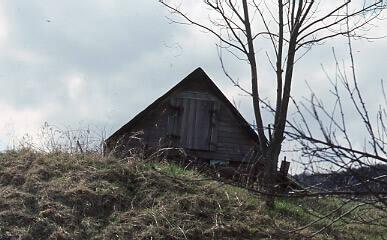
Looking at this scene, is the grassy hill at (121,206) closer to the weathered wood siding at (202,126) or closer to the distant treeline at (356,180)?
the distant treeline at (356,180)

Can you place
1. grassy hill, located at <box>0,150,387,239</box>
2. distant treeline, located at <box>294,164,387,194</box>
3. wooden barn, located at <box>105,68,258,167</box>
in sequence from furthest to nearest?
wooden barn, located at <box>105,68,258,167</box>, grassy hill, located at <box>0,150,387,239</box>, distant treeline, located at <box>294,164,387,194</box>

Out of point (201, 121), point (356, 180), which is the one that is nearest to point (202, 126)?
point (201, 121)

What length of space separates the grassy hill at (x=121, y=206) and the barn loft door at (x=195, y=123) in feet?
32.3

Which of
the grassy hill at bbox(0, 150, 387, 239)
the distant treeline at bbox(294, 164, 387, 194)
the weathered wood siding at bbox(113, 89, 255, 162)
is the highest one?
the weathered wood siding at bbox(113, 89, 255, 162)

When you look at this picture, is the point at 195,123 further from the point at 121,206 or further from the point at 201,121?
the point at 121,206

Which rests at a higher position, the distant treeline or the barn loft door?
the barn loft door

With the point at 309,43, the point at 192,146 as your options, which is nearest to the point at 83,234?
the point at 309,43

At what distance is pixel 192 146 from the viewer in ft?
70.0

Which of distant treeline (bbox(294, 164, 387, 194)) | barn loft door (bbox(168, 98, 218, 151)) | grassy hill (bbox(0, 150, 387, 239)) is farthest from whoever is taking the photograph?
barn loft door (bbox(168, 98, 218, 151))

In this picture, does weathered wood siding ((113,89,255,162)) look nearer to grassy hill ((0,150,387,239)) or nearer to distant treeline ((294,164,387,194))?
grassy hill ((0,150,387,239))

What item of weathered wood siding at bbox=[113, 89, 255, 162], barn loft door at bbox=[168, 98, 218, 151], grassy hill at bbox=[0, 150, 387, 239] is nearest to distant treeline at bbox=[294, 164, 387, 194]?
grassy hill at bbox=[0, 150, 387, 239]

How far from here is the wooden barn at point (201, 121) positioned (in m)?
21.2

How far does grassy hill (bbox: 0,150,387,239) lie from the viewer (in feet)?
30.6

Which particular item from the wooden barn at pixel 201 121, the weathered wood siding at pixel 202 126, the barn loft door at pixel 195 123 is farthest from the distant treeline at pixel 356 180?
the barn loft door at pixel 195 123
